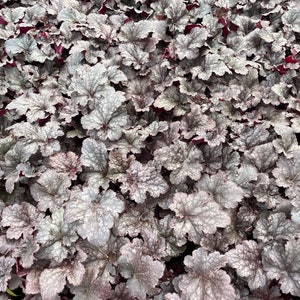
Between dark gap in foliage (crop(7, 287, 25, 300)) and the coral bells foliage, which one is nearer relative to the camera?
the coral bells foliage

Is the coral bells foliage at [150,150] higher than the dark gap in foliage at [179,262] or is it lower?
higher

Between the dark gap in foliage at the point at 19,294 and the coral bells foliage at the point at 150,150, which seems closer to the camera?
the coral bells foliage at the point at 150,150

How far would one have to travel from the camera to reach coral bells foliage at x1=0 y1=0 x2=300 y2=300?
2484 mm

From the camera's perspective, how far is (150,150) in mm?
3146

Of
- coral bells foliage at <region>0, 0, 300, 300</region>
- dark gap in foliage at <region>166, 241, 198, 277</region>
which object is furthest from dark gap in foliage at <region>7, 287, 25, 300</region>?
dark gap in foliage at <region>166, 241, 198, 277</region>

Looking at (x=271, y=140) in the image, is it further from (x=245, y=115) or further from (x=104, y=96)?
(x=104, y=96)

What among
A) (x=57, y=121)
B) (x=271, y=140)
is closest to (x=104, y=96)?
(x=57, y=121)

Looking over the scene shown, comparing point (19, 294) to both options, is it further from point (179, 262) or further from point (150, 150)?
point (150, 150)

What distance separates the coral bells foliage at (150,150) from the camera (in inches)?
97.8

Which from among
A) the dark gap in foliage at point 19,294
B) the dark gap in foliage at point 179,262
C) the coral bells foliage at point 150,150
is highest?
the coral bells foliage at point 150,150

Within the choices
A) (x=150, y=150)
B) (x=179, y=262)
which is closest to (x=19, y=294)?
(x=179, y=262)

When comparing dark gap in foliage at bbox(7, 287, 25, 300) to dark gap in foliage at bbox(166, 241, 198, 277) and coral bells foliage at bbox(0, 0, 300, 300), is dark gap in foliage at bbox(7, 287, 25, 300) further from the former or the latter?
dark gap in foliage at bbox(166, 241, 198, 277)

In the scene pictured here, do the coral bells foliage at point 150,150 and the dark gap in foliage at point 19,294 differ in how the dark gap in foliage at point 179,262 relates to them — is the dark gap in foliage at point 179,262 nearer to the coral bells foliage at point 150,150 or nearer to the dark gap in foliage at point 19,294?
the coral bells foliage at point 150,150

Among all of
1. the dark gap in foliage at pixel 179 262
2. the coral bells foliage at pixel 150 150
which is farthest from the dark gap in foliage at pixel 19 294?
the dark gap in foliage at pixel 179 262
